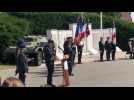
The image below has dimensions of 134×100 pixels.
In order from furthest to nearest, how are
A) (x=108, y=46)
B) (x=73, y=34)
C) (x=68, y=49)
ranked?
→ (x=73, y=34), (x=108, y=46), (x=68, y=49)

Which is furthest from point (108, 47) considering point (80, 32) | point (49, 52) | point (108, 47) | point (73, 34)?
point (49, 52)

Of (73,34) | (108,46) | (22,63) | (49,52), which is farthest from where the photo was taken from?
(73,34)

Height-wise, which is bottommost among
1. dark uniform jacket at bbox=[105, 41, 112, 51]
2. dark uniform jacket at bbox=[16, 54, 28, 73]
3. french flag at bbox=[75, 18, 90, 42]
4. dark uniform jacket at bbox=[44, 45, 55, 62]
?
dark uniform jacket at bbox=[16, 54, 28, 73]

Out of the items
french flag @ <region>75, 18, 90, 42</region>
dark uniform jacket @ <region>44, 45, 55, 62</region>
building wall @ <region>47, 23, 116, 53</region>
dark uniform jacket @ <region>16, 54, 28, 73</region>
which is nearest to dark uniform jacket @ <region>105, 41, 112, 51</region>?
building wall @ <region>47, 23, 116, 53</region>

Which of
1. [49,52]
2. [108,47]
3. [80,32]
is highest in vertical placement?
[80,32]

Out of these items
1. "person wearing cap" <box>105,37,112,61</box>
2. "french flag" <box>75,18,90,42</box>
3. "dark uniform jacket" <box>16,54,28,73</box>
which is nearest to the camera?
"dark uniform jacket" <box>16,54,28,73</box>

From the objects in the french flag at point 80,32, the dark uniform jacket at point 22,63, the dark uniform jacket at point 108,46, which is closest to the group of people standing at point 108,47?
the dark uniform jacket at point 108,46

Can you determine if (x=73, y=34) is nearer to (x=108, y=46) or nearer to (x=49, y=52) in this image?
(x=108, y=46)

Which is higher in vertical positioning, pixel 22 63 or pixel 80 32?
pixel 80 32

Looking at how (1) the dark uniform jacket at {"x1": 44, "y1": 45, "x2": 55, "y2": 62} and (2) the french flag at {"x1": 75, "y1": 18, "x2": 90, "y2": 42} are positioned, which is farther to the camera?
(2) the french flag at {"x1": 75, "y1": 18, "x2": 90, "y2": 42}

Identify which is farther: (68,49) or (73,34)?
(73,34)

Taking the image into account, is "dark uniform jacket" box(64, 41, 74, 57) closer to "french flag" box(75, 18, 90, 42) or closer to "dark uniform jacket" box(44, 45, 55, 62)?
"dark uniform jacket" box(44, 45, 55, 62)
